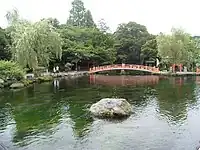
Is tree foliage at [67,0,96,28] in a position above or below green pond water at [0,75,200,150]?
above

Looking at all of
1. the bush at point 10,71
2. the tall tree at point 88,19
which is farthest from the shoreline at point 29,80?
the tall tree at point 88,19

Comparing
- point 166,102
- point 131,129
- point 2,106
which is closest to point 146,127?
point 131,129

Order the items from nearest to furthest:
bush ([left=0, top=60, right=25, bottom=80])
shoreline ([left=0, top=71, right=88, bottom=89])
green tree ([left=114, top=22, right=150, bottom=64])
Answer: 1. shoreline ([left=0, top=71, right=88, bottom=89])
2. bush ([left=0, top=60, right=25, bottom=80])
3. green tree ([left=114, top=22, right=150, bottom=64])

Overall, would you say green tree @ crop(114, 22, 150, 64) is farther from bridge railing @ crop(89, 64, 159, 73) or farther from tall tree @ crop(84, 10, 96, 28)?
tall tree @ crop(84, 10, 96, 28)

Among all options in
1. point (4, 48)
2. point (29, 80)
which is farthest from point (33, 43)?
point (4, 48)

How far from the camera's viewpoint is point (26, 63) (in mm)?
41250

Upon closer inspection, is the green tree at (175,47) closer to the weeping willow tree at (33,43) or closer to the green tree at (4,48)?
the weeping willow tree at (33,43)

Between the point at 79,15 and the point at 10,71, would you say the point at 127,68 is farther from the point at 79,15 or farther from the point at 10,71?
the point at 79,15

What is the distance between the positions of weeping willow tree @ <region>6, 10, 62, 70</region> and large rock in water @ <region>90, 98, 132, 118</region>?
22.9 meters

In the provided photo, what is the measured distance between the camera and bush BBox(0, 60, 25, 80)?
119 ft

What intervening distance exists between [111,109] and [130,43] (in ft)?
156

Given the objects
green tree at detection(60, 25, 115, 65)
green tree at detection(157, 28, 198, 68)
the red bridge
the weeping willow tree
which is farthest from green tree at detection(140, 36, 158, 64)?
the weeping willow tree

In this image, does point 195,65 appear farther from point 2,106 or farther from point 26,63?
point 2,106

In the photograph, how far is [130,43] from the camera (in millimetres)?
65875
